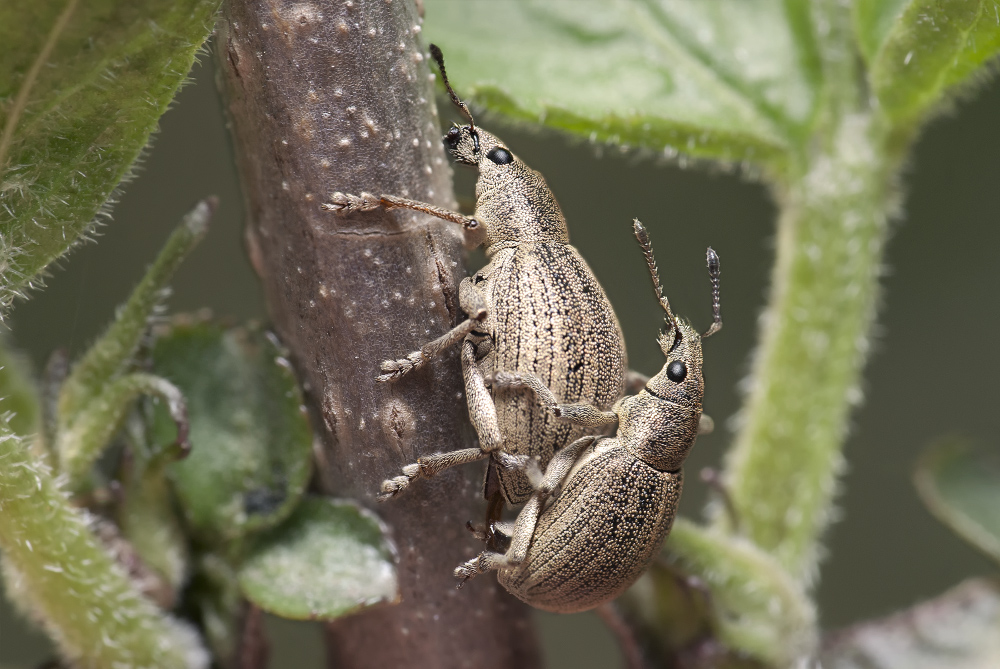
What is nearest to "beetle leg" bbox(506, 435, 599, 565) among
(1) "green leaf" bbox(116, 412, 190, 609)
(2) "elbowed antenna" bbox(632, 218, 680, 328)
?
(2) "elbowed antenna" bbox(632, 218, 680, 328)

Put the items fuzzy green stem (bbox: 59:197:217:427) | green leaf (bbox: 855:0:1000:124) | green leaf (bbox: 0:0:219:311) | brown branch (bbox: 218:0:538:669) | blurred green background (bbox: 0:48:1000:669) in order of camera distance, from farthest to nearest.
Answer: blurred green background (bbox: 0:48:1000:669)
green leaf (bbox: 855:0:1000:124)
fuzzy green stem (bbox: 59:197:217:427)
brown branch (bbox: 218:0:538:669)
green leaf (bbox: 0:0:219:311)

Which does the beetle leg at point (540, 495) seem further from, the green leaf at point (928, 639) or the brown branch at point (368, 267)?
the green leaf at point (928, 639)

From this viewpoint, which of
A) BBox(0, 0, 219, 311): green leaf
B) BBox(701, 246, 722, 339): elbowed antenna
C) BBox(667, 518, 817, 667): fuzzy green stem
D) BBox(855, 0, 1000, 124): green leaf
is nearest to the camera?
BBox(0, 0, 219, 311): green leaf

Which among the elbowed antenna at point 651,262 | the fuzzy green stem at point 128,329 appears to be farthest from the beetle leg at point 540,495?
the fuzzy green stem at point 128,329

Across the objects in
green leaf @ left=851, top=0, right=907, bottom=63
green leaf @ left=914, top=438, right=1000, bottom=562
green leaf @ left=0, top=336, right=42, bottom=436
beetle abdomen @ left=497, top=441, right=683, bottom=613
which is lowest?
green leaf @ left=914, top=438, right=1000, bottom=562

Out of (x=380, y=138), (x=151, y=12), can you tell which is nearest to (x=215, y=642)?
(x=380, y=138)

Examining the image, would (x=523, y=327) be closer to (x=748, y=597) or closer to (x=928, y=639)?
(x=748, y=597)

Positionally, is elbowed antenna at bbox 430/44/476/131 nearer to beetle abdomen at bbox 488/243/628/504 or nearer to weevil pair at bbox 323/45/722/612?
weevil pair at bbox 323/45/722/612
